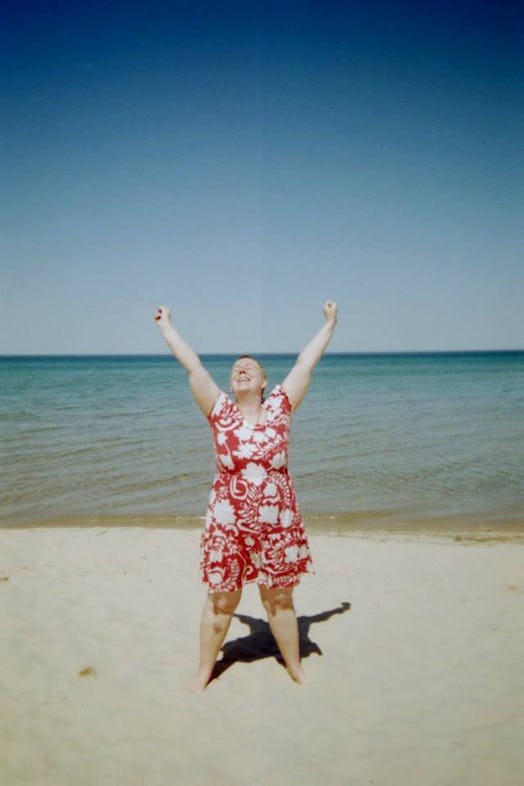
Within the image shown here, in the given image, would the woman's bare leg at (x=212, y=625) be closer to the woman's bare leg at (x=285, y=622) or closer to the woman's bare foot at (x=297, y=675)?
the woman's bare leg at (x=285, y=622)

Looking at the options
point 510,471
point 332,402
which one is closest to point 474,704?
point 510,471

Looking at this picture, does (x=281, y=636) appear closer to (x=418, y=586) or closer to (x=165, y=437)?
(x=418, y=586)

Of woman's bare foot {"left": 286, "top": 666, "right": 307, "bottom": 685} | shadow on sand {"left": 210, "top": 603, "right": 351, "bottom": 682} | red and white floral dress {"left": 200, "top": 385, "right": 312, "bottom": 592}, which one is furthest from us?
shadow on sand {"left": 210, "top": 603, "right": 351, "bottom": 682}

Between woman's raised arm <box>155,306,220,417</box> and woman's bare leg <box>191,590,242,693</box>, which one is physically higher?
woman's raised arm <box>155,306,220,417</box>

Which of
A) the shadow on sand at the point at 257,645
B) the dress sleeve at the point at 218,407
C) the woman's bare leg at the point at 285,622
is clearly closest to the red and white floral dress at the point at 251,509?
the dress sleeve at the point at 218,407

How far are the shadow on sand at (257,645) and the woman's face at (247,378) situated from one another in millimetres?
2126

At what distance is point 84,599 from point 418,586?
340cm

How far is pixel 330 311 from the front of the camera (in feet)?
12.6

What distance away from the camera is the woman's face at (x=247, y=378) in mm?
3518

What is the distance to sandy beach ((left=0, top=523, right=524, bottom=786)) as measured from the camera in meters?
2.98

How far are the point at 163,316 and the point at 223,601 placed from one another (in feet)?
6.30

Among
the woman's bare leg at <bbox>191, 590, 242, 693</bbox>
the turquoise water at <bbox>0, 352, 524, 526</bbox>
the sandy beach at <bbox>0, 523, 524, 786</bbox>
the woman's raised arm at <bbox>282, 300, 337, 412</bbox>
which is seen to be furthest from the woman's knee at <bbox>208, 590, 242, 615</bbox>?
the turquoise water at <bbox>0, 352, 524, 526</bbox>

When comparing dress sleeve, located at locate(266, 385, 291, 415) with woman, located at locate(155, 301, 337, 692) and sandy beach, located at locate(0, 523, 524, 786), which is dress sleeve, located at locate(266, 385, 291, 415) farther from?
sandy beach, located at locate(0, 523, 524, 786)

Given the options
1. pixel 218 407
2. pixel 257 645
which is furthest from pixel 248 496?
pixel 257 645
